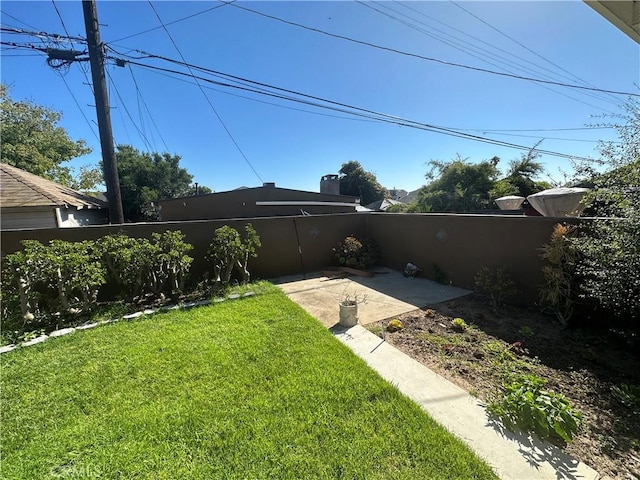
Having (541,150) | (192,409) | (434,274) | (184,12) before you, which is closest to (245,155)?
(184,12)

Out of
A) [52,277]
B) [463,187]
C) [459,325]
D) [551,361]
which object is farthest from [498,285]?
[463,187]

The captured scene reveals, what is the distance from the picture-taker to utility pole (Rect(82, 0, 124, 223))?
6.72 meters

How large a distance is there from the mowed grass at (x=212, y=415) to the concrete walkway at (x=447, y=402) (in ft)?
0.52

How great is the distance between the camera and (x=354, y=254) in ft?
24.6

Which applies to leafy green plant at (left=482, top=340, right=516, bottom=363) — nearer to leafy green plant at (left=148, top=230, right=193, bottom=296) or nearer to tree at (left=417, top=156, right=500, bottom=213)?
leafy green plant at (left=148, top=230, right=193, bottom=296)

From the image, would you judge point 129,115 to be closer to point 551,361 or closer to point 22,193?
point 22,193

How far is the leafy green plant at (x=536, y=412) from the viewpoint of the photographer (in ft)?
Result: 6.42

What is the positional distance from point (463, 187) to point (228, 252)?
51.2 ft

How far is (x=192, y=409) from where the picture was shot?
2.20m

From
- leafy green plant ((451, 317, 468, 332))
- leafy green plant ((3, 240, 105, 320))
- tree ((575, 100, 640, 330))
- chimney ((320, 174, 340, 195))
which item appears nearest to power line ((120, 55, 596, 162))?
tree ((575, 100, 640, 330))

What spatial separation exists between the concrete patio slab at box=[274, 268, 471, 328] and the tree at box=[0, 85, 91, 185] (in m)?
19.1

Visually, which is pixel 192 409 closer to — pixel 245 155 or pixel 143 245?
pixel 143 245

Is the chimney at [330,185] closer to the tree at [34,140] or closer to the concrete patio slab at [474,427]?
the tree at [34,140]

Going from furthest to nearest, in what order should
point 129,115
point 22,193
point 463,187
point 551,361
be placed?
1. point 463,187
2. point 129,115
3. point 22,193
4. point 551,361
